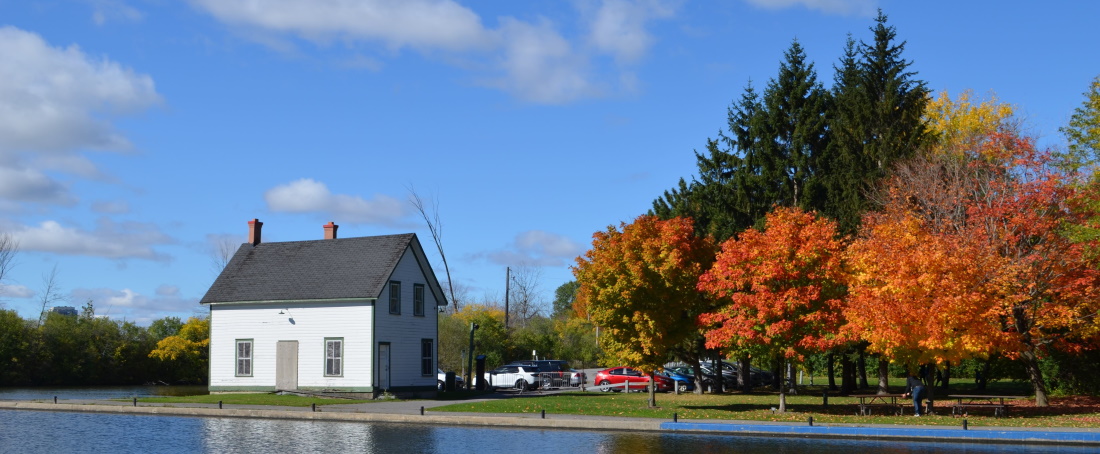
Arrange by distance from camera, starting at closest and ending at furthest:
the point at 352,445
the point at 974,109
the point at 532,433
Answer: the point at 352,445 < the point at 532,433 < the point at 974,109

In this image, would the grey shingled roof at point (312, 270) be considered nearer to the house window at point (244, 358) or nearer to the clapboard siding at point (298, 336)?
the clapboard siding at point (298, 336)

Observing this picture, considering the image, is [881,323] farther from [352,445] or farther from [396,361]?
[396,361]

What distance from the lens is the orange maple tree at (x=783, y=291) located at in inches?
1195

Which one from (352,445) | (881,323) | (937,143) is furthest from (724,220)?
(352,445)

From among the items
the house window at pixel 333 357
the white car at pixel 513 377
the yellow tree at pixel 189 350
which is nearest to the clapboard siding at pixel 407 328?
the house window at pixel 333 357

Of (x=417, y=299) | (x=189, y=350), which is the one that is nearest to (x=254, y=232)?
(x=417, y=299)

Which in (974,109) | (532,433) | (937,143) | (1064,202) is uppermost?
(974,109)

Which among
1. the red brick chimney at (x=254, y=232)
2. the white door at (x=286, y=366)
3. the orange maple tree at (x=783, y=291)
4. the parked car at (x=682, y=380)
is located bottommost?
the parked car at (x=682, y=380)

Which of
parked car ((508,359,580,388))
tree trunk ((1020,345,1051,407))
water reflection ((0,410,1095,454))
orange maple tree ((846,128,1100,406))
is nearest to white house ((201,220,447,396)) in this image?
parked car ((508,359,580,388))

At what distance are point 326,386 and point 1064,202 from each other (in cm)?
3089

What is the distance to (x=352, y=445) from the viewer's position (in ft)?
72.9

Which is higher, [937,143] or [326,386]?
[937,143]

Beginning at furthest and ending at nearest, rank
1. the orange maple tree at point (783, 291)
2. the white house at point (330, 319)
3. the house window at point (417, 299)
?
the house window at point (417, 299)
the white house at point (330, 319)
the orange maple tree at point (783, 291)

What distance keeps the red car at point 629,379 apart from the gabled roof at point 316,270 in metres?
10.7
